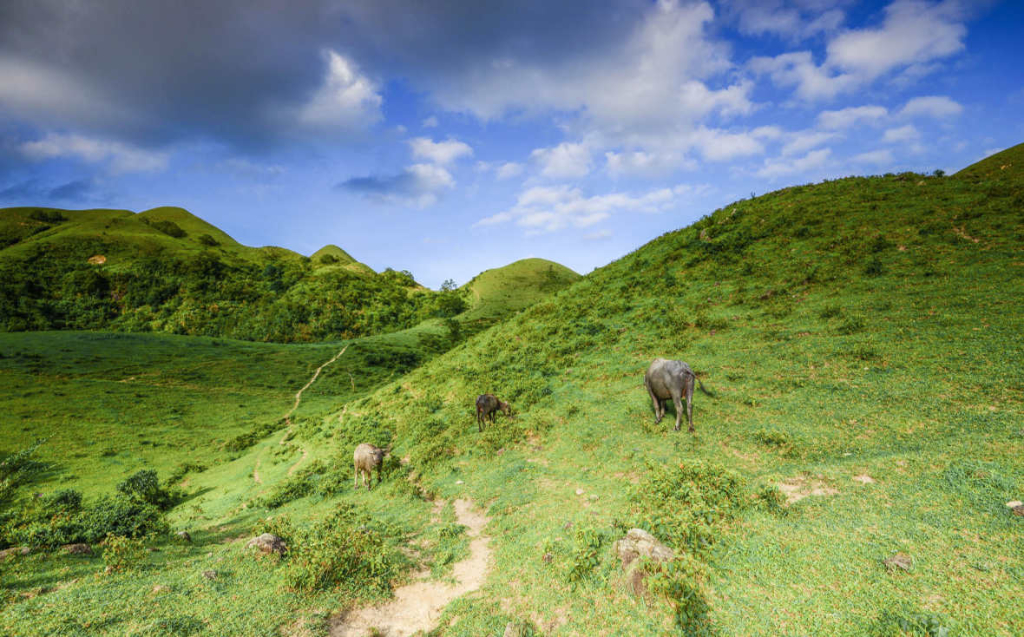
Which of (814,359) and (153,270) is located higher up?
(153,270)

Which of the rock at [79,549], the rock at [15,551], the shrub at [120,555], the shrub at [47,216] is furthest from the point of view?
the shrub at [47,216]

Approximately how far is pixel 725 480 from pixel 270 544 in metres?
11.4

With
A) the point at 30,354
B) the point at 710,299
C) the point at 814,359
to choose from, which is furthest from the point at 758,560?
the point at 30,354

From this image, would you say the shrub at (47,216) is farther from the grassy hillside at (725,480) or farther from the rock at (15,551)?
the rock at (15,551)

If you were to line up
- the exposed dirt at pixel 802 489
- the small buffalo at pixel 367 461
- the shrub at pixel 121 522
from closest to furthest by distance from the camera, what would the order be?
the exposed dirt at pixel 802 489, the shrub at pixel 121 522, the small buffalo at pixel 367 461

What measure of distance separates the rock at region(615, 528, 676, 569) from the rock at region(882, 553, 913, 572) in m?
3.06

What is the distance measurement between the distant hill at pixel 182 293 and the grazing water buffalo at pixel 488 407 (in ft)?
186

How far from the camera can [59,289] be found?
72.1m

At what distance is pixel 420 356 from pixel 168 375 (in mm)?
30382

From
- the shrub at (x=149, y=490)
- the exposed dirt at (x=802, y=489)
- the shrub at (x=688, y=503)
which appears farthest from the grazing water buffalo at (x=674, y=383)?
the shrub at (x=149, y=490)

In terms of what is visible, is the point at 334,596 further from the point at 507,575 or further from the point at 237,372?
the point at 237,372

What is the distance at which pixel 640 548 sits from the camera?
6613 millimetres

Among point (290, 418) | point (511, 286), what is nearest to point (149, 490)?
point (290, 418)

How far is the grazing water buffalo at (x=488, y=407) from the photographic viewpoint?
18.1 meters
